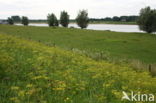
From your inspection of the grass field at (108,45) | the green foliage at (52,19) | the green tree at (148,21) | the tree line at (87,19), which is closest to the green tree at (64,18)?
the tree line at (87,19)

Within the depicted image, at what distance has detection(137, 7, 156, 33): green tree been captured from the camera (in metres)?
67.2

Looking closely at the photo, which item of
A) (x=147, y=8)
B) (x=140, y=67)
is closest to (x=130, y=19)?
(x=147, y=8)

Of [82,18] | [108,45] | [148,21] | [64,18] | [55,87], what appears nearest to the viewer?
[55,87]

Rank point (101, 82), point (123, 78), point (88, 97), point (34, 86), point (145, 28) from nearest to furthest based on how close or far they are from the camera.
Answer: point (88, 97)
point (34, 86)
point (101, 82)
point (123, 78)
point (145, 28)

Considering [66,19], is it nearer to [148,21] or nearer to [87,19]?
[87,19]

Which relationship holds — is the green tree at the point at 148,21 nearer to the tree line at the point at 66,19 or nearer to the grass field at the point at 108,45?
the grass field at the point at 108,45

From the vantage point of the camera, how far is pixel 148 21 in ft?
221

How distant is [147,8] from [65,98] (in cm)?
7335

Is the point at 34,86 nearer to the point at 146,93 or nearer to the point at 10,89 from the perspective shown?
the point at 10,89

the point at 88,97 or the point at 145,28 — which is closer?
the point at 88,97

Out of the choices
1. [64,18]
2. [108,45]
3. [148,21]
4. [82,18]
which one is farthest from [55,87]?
[64,18]

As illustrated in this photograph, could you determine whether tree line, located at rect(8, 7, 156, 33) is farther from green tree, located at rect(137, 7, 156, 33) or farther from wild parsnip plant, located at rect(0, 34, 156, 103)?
wild parsnip plant, located at rect(0, 34, 156, 103)

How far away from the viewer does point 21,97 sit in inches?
235

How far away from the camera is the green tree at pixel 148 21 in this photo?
67.2 meters
